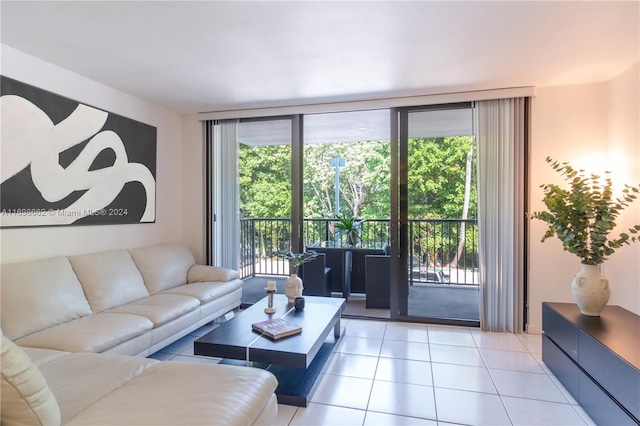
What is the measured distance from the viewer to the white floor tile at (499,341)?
3.05 meters

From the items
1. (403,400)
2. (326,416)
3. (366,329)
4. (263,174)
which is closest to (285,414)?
(326,416)

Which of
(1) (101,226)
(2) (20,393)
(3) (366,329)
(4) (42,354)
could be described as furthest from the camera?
(3) (366,329)

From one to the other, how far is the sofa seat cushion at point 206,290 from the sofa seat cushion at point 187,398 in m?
1.48

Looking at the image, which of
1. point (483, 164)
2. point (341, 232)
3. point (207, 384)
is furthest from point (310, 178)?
point (207, 384)

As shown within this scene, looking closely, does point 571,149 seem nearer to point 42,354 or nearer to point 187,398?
point 187,398

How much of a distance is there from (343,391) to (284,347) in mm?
566

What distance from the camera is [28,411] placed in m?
1.12

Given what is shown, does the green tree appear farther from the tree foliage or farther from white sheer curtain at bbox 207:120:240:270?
white sheer curtain at bbox 207:120:240:270

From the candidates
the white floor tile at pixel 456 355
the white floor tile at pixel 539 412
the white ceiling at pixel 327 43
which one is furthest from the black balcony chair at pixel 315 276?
the white floor tile at pixel 539 412

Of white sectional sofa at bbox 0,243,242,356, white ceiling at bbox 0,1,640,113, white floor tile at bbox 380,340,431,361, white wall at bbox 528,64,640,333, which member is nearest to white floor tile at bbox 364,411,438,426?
white floor tile at bbox 380,340,431,361

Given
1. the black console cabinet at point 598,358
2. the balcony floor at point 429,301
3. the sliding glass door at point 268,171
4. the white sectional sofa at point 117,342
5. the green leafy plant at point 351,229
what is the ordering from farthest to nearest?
the green leafy plant at point 351,229
the sliding glass door at point 268,171
the balcony floor at point 429,301
the black console cabinet at point 598,358
the white sectional sofa at point 117,342

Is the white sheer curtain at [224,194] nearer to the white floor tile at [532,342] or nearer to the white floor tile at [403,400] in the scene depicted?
the white floor tile at [403,400]

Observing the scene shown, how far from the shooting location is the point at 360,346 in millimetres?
3074

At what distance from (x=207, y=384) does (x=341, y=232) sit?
3729mm
